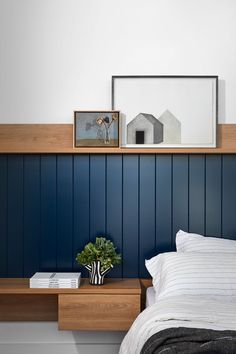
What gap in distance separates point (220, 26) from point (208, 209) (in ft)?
3.65

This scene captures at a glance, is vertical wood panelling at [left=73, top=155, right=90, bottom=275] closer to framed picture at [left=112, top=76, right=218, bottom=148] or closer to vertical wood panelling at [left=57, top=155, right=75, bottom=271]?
vertical wood panelling at [left=57, top=155, right=75, bottom=271]

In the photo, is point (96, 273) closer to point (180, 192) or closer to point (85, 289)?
point (85, 289)

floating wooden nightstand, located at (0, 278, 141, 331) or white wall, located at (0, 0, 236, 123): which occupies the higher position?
white wall, located at (0, 0, 236, 123)

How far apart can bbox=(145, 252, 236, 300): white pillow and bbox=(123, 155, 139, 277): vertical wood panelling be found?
0.35 m

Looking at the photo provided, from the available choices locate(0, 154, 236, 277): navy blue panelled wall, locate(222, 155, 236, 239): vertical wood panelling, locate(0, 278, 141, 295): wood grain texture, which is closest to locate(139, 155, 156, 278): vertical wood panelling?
locate(0, 154, 236, 277): navy blue panelled wall

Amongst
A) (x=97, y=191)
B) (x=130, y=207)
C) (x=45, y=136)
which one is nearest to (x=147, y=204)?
A: (x=130, y=207)

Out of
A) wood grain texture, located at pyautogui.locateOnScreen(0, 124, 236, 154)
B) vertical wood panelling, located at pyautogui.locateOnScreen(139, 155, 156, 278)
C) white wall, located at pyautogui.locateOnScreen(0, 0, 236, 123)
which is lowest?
vertical wood panelling, located at pyautogui.locateOnScreen(139, 155, 156, 278)

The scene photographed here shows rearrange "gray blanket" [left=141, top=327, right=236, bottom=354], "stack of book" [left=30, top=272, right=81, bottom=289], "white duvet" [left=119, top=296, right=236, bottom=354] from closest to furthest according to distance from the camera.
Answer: "gray blanket" [left=141, top=327, right=236, bottom=354] < "white duvet" [left=119, top=296, right=236, bottom=354] < "stack of book" [left=30, top=272, right=81, bottom=289]

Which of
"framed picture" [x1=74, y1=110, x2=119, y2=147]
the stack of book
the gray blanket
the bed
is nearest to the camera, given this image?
the gray blanket

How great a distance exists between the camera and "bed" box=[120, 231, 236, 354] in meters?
1.81

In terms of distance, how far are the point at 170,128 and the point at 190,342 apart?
61.5 inches

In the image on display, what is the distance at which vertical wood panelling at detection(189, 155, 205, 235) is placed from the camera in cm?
312

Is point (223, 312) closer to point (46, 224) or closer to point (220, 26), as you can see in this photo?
point (46, 224)

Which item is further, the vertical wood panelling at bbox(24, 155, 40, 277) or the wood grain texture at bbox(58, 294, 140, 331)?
the vertical wood panelling at bbox(24, 155, 40, 277)
